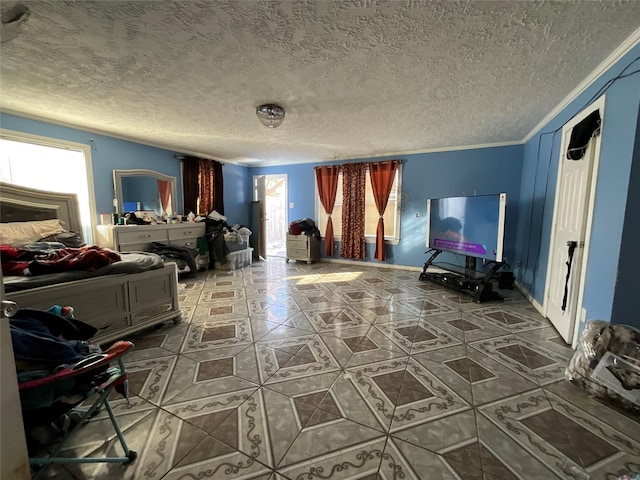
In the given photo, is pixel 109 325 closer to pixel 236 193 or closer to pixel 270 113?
pixel 270 113

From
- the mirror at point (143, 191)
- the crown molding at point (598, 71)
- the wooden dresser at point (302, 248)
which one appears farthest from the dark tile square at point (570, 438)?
the mirror at point (143, 191)

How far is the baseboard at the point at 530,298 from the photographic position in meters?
2.90

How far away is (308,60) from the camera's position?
6.09 ft

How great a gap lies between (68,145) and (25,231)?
50.1 inches

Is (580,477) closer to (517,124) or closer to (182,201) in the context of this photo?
(517,124)

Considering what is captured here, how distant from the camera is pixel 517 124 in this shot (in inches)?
127

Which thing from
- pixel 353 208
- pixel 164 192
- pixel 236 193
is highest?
pixel 236 193

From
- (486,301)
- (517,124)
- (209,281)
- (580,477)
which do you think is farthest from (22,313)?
(517,124)

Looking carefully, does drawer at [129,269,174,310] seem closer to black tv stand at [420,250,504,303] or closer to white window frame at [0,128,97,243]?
white window frame at [0,128,97,243]


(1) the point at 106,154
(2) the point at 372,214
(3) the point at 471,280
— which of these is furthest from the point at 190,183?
(3) the point at 471,280

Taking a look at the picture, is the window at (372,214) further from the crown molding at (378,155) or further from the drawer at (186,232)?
the drawer at (186,232)

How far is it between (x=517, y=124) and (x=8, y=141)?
5.98m

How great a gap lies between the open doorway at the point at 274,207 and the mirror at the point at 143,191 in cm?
194

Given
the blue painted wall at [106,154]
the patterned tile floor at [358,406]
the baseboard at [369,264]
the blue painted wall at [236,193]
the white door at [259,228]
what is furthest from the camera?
the white door at [259,228]
